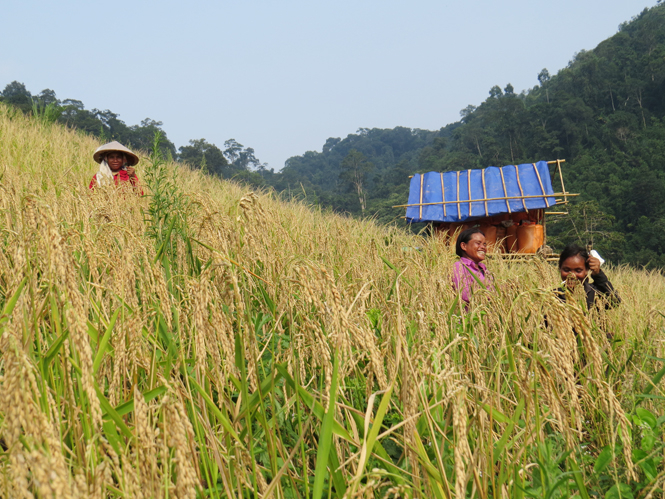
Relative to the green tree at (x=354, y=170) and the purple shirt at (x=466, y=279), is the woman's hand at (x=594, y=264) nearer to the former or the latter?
the purple shirt at (x=466, y=279)

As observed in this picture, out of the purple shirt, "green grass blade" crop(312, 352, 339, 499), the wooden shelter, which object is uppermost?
the wooden shelter

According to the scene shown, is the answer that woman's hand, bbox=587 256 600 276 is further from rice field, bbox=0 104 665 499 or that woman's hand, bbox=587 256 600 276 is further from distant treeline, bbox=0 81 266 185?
distant treeline, bbox=0 81 266 185

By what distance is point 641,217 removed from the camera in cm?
3334

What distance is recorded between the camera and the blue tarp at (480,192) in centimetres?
1081

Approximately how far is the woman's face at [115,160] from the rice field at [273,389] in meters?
3.58

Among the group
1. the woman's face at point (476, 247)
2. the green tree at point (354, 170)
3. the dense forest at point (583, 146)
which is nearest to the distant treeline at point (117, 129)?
the dense forest at point (583, 146)

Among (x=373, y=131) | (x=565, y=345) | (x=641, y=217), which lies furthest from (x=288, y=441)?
(x=373, y=131)

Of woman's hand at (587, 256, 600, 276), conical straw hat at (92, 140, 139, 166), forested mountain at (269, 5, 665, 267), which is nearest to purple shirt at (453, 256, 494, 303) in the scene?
woman's hand at (587, 256, 600, 276)

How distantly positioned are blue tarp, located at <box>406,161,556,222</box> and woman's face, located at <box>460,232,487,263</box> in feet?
22.8

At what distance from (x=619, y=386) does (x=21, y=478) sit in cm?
239

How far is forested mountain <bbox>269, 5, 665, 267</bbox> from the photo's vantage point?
3145cm

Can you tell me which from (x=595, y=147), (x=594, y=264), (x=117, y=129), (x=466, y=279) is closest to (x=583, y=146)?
(x=595, y=147)

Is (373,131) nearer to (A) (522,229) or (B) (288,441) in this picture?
(A) (522,229)

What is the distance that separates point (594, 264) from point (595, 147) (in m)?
52.3
